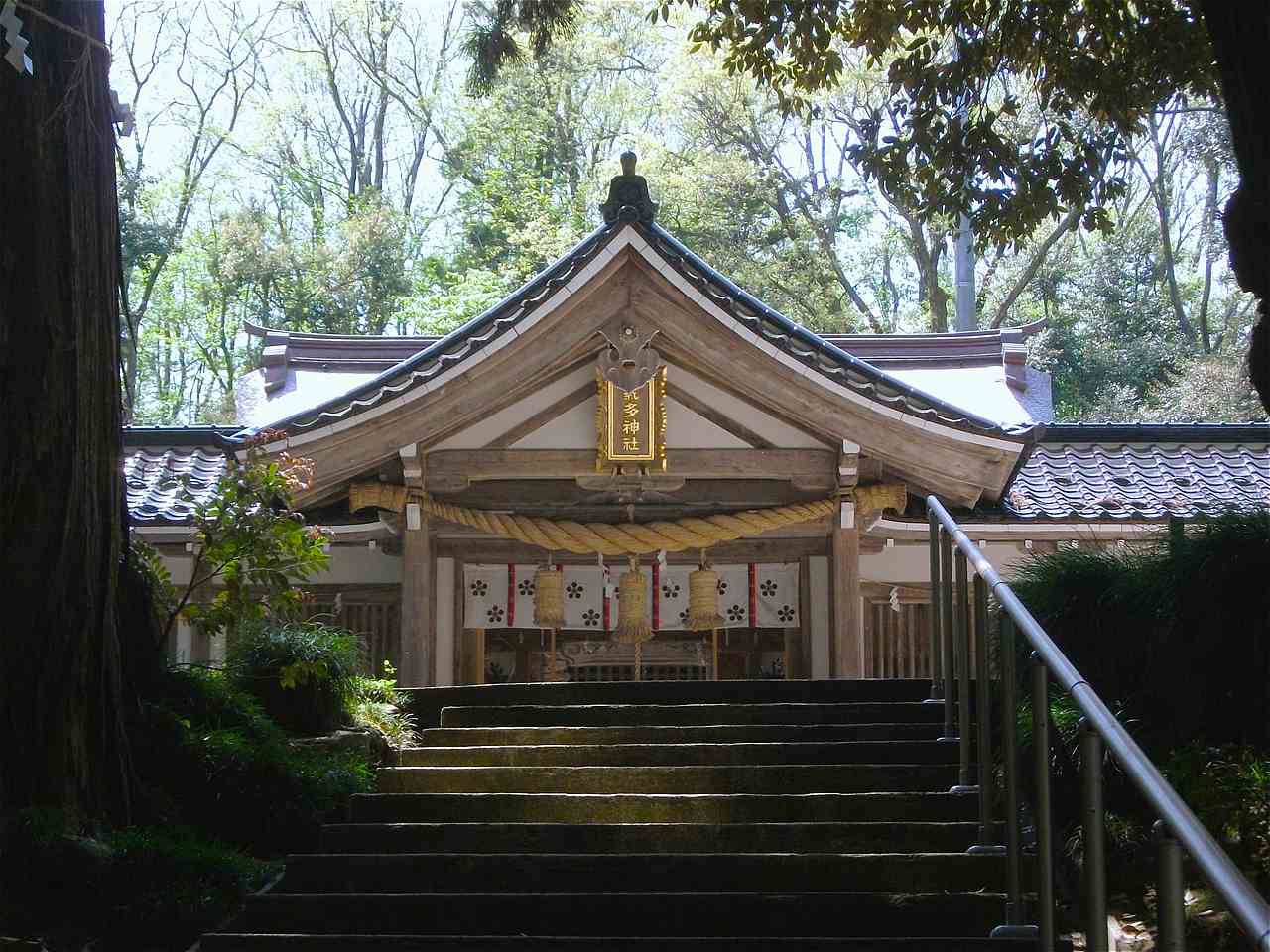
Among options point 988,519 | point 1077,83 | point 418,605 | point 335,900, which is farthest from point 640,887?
point 988,519

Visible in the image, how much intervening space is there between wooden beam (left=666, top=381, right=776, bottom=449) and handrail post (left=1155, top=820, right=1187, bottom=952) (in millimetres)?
8218

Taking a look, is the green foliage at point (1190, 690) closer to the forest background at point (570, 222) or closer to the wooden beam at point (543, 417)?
the wooden beam at point (543, 417)

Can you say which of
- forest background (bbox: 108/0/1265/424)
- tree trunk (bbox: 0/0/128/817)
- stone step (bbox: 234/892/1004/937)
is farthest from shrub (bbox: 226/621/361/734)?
forest background (bbox: 108/0/1265/424)

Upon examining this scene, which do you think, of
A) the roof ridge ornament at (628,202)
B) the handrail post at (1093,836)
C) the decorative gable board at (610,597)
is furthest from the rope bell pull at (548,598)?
the handrail post at (1093,836)

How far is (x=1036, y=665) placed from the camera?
12.1ft

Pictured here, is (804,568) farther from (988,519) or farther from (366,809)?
(366,809)

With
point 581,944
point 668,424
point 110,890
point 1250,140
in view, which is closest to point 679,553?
point 668,424

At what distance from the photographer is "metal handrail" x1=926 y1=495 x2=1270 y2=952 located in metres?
2.09

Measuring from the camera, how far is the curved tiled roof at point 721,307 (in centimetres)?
991

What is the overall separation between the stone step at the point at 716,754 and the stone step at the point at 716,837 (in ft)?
2.16

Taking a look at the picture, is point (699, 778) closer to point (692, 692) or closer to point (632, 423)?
point (692, 692)

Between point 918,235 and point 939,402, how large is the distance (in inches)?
633

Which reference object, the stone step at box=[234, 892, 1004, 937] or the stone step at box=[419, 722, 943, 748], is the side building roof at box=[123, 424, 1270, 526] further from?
the stone step at box=[234, 892, 1004, 937]

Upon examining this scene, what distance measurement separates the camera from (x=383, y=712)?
23.0 ft
